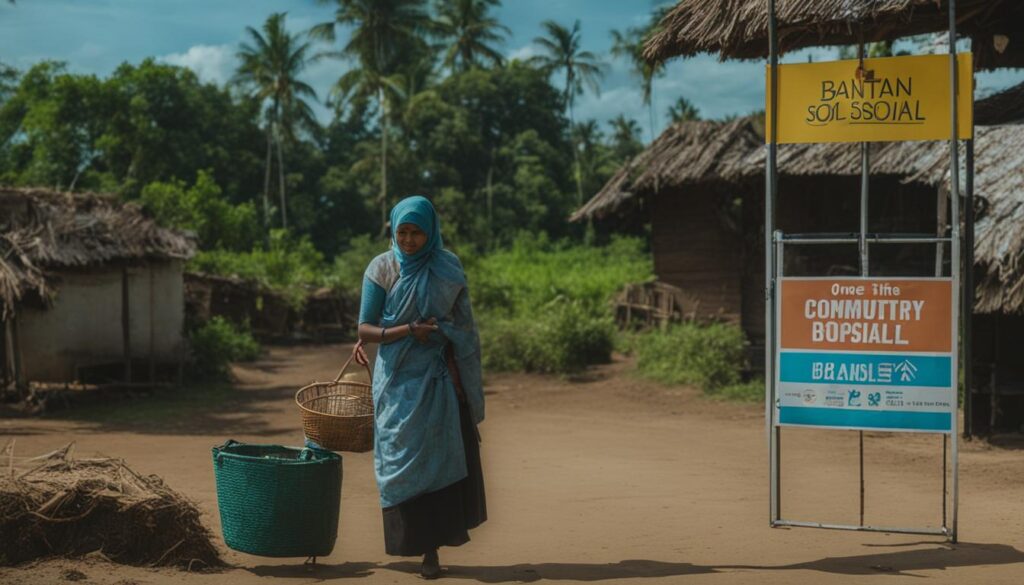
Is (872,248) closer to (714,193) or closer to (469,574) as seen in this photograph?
(714,193)

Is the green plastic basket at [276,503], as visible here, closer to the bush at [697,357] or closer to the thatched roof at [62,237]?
the thatched roof at [62,237]

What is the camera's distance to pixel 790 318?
5.92 m

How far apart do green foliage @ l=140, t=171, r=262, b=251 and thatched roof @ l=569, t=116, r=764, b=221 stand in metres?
16.0

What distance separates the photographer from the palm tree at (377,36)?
128 ft

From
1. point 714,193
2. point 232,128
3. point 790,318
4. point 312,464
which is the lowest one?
point 312,464

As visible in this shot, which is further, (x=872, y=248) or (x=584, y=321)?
(x=584, y=321)

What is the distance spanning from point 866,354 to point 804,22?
201cm

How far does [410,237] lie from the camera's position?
17.1ft

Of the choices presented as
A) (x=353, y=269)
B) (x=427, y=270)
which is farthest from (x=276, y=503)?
(x=353, y=269)

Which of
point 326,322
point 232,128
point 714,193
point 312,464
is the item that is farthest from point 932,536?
point 232,128

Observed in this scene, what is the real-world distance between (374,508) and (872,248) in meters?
10.2

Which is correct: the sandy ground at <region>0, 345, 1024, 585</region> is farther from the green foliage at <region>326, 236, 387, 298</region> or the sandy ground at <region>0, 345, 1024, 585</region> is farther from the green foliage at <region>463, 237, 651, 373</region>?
the green foliage at <region>326, 236, 387, 298</region>

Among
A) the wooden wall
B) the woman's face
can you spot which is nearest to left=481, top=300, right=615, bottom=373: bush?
the wooden wall

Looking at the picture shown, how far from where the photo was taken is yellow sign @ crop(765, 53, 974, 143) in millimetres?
5805
